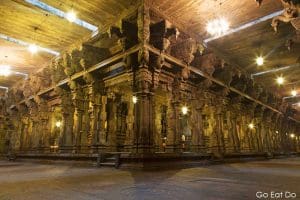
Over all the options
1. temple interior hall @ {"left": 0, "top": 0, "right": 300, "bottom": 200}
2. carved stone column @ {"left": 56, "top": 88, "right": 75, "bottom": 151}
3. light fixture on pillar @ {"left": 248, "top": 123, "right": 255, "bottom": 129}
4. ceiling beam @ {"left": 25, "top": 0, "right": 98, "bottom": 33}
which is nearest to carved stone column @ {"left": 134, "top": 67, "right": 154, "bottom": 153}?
temple interior hall @ {"left": 0, "top": 0, "right": 300, "bottom": 200}

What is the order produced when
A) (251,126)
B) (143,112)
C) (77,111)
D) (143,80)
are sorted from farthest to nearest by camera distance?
1. (251,126)
2. (77,111)
3. (143,80)
4. (143,112)

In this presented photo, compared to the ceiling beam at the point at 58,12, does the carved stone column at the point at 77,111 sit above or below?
below

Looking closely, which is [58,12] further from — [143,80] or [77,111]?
[77,111]

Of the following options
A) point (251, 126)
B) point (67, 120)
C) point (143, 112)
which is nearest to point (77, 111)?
point (67, 120)

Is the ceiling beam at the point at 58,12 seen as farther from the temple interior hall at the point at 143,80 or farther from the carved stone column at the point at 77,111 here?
the carved stone column at the point at 77,111

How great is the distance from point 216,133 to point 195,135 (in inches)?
61.4

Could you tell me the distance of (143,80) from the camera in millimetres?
7133

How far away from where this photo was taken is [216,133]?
10539mm

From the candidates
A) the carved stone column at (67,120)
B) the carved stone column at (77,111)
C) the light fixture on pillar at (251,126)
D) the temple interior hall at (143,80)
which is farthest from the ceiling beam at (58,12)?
the light fixture on pillar at (251,126)

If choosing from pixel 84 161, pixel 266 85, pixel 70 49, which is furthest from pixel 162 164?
pixel 266 85

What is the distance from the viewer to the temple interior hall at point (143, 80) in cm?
596

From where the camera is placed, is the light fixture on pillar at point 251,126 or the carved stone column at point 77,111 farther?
the light fixture on pillar at point 251,126

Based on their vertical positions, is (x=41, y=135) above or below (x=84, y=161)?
above

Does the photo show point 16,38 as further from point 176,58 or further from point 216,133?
point 216,133
